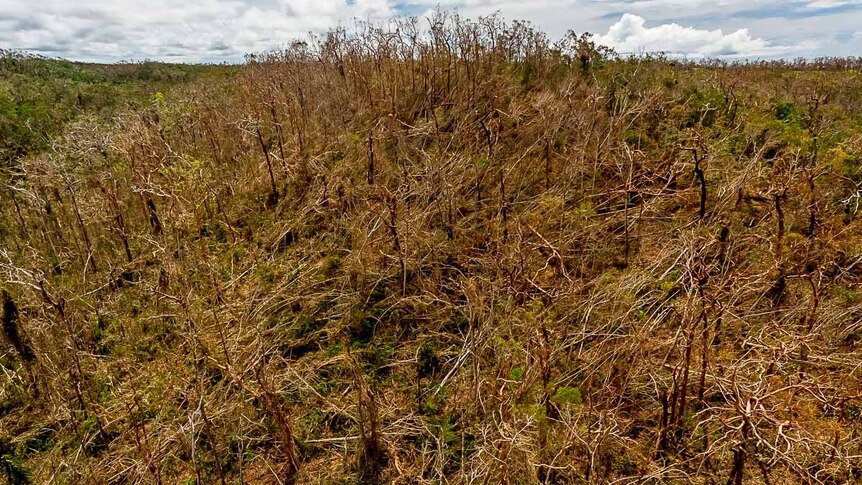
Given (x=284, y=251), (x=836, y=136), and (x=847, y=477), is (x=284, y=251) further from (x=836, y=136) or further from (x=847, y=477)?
(x=836, y=136)

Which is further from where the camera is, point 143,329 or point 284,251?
point 284,251

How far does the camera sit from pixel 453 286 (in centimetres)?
361

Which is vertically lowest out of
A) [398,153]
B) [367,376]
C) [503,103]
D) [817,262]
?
[367,376]

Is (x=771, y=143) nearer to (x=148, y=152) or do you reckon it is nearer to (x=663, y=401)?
(x=663, y=401)

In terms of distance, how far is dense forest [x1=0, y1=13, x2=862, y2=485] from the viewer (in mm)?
2416

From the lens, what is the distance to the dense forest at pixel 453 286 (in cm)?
242

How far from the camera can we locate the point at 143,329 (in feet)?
11.6

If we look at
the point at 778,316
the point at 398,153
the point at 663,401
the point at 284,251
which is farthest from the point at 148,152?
the point at 778,316

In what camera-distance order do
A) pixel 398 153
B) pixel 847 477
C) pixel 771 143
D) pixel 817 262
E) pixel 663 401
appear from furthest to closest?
pixel 398 153
pixel 771 143
pixel 817 262
pixel 663 401
pixel 847 477

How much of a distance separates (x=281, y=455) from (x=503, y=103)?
4.77m

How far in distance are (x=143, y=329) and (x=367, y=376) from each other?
2.01m

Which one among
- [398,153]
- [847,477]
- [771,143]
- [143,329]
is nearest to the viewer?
[847,477]

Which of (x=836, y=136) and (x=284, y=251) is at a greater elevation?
(x=836, y=136)

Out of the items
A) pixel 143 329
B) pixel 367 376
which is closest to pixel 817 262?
pixel 367 376
